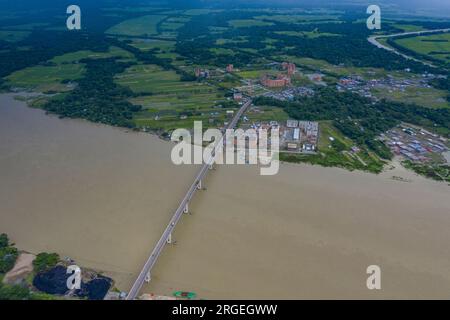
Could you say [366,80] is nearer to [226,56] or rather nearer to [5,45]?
[226,56]

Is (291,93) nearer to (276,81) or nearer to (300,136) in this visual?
(276,81)

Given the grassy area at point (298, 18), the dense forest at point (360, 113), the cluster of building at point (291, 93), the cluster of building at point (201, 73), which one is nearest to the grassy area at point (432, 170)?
the dense forest at point (360, 113)

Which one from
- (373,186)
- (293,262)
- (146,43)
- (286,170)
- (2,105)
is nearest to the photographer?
(293,262)

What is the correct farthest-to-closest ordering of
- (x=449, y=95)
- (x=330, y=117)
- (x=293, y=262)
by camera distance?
(x=449, y=95), (x=330, y=117), (x=293, y=262)

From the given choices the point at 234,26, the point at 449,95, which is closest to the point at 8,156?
the point at 449,95

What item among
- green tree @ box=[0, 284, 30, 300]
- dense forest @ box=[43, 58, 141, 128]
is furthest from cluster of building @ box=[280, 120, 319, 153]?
green tree @ box=[0, 284, 30, 300]

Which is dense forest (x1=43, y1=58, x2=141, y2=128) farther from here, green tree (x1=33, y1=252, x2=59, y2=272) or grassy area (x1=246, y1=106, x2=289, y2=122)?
green tree (x1=33, y1=252, x2=59, y2=272)

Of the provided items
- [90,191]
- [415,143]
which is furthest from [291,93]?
[90,191]
